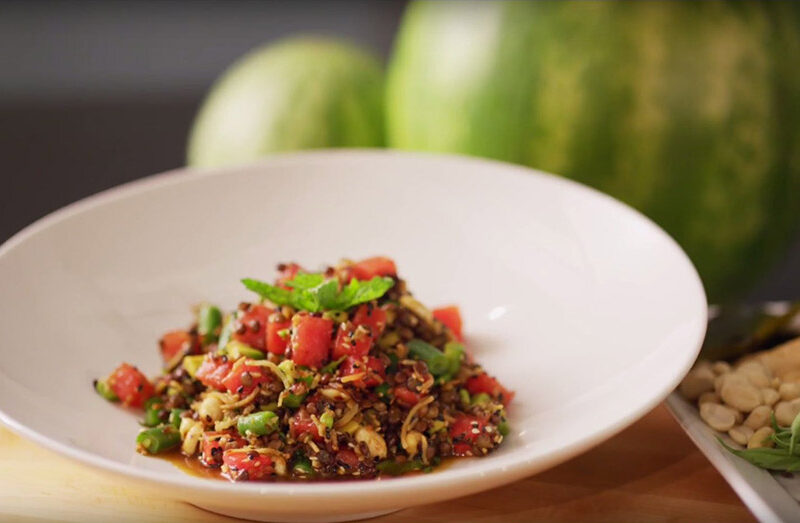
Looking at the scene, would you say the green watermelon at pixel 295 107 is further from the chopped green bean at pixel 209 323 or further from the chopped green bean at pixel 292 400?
the chopped green bean at pixel 292 400

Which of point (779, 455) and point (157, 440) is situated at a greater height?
point (157, 440)

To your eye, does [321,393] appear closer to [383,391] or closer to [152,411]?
[383,391]

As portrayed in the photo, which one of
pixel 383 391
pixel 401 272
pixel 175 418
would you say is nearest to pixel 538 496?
pixel 383 391

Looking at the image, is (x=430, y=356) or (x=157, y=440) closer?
(x=157, y=440)

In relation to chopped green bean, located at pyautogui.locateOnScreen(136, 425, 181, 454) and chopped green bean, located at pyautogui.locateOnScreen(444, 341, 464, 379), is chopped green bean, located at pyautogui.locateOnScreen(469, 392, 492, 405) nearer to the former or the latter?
chopped green bean, located at pyautogui.locateOnScreen(444, 341, 464, 379)

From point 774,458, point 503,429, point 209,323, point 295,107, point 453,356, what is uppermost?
point 295,107

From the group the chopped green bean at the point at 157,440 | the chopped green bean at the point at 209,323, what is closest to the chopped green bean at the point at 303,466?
the chopped green bean at the point at 157,440

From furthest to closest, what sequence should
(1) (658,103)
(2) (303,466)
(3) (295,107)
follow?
1. (3) (295,107)
2. (1) (658,103)
3. (2) (303,466)

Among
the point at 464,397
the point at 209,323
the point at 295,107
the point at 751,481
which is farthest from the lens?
the point at 295,107
